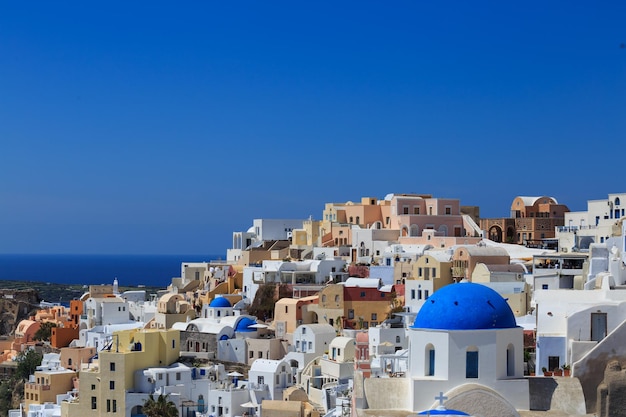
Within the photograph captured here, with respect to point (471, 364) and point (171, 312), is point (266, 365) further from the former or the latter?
point (471, 364)

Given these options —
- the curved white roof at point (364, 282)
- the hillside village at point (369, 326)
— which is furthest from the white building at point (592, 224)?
the curved white roof at point (364, 282)

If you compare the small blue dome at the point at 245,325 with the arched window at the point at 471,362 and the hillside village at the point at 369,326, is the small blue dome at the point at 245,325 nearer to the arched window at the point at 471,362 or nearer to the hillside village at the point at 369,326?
the hillside village at the point at 369,326

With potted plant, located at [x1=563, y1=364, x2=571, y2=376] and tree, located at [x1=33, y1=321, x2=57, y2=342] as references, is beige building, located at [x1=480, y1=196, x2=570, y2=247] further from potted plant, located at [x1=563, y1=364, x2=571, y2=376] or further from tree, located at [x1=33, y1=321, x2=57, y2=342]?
potted plant, located at [x1=563, y1=364, x2=571, y2=376]

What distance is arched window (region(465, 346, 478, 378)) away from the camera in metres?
21.5

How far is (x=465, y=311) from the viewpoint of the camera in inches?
855

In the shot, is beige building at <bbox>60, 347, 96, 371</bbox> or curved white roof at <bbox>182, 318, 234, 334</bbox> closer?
curved white roof at <bbox>182, 318, 234, 334</bbox>

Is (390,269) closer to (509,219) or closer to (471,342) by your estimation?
(509,219)

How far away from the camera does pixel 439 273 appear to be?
4225 cm

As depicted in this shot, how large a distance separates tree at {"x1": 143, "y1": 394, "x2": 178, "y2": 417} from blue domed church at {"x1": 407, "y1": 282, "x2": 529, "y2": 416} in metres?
16.6

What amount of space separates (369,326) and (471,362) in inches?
836

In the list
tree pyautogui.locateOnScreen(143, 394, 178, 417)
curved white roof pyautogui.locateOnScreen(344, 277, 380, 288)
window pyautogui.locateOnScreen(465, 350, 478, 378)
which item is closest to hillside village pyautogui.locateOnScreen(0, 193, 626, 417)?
window pyautogui.locateOnScreen(465, 350, 478, 378)

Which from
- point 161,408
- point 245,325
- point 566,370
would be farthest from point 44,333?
point 566,370

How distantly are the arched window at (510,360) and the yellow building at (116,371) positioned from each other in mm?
19383

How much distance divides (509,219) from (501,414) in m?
38.1
